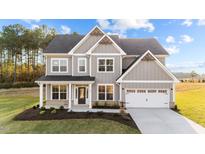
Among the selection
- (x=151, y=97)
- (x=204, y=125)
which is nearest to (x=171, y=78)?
(x=151, y=97)

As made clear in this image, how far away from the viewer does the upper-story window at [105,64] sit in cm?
1509

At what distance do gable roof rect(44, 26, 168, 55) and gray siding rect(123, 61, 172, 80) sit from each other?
8.22ft

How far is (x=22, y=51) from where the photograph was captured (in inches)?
1190

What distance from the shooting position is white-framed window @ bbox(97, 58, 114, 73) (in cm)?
1509

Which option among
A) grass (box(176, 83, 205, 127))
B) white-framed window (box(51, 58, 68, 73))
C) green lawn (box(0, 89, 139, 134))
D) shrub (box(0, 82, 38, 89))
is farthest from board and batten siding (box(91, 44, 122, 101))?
shrub (box(0, 82, 38, 89))

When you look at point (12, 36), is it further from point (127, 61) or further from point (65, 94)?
point (127, 61)

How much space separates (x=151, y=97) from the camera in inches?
579

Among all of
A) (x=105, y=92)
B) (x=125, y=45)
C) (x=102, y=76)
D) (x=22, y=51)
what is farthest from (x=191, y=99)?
(x=22, y=51)

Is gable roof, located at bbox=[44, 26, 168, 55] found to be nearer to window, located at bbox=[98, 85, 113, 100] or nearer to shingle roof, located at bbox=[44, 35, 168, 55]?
shingle roof, located at bbox=[44, 35, 168, 55]

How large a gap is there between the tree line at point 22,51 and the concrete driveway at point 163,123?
72.3ft
